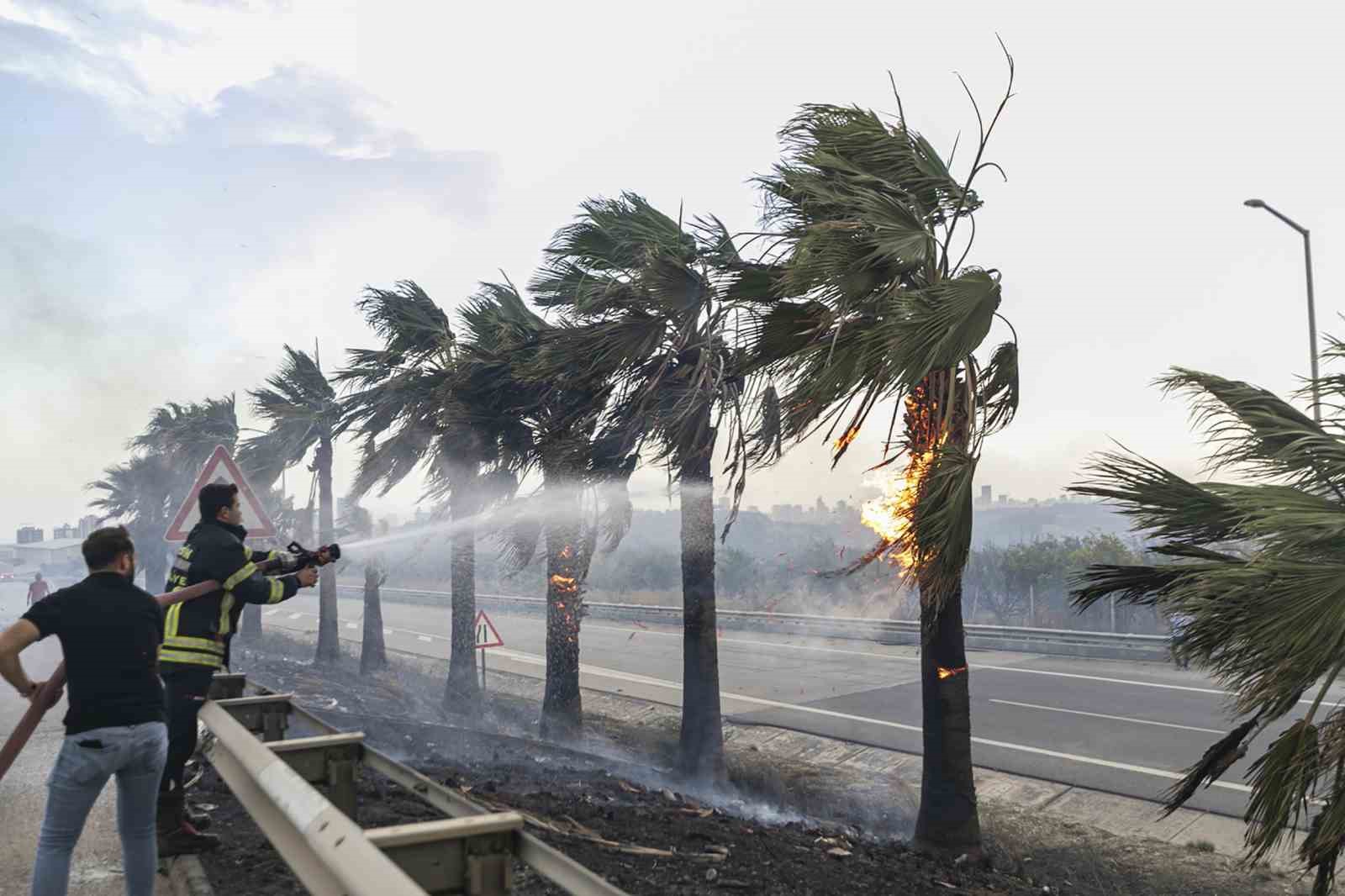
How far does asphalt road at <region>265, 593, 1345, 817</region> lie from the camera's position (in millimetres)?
12906

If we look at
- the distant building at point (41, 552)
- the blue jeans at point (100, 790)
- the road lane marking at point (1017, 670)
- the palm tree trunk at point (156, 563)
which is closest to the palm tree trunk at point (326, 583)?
the road lane marking at point (1017, 670)

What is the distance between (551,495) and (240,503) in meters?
6.53

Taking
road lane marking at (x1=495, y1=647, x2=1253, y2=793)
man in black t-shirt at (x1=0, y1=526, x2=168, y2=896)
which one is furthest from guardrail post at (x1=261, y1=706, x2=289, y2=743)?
road lane marking at (x1=495, y1=647, x2=1253, y2=793)

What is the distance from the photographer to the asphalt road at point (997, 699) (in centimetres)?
1291

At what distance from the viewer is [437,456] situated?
17.6 metres

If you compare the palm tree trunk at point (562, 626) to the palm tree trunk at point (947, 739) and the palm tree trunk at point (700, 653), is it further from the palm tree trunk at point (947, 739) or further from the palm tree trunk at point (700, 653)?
the palm tree trunk at point (947, 739)

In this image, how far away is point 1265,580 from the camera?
4.43m

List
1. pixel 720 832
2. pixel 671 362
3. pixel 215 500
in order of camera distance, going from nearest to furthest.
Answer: pixel 215 500
pixel 720 832
pixel 671 362

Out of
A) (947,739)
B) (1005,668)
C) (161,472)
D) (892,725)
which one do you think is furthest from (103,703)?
(161,472)

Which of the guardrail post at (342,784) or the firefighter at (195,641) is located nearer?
the guardrail post at (342,784)

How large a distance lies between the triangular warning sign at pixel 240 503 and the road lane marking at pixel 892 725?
936 cm

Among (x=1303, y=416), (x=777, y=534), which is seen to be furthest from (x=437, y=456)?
(x=777, y=534)

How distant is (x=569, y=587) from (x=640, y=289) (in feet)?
18.5

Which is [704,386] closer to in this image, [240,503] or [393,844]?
[240,503]
